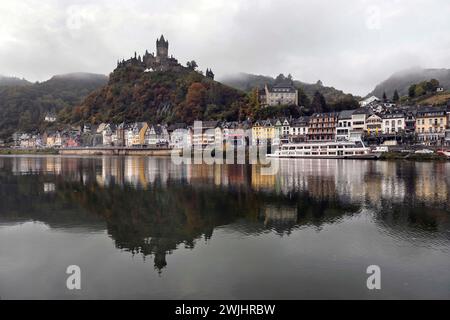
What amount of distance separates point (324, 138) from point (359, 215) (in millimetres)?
62079

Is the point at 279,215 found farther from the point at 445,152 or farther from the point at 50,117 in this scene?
the point at 50,117

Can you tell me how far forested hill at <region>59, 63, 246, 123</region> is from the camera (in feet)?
345

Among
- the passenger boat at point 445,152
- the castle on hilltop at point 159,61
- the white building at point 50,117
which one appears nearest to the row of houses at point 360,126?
the passenger boat at point 445,152

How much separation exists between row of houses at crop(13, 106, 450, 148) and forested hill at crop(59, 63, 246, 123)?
7680mm

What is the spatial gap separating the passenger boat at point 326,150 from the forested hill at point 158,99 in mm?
25218

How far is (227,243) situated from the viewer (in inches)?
518

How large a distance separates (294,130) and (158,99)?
199ft

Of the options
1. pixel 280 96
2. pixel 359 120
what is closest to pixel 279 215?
pixel 359 120

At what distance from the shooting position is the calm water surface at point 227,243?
9.37 m

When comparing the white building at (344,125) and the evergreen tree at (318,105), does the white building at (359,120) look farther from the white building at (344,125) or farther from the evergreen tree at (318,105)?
the evergreen tree at (318,105)

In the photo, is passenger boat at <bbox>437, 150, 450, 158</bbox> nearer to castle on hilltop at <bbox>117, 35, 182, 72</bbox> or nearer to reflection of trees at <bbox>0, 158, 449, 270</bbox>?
reflection of trees at <bbox>0, 158, 449, 270</bbox>
